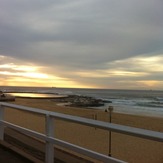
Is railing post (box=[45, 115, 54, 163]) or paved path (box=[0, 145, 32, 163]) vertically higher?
railing post (box=[45, 115, 54, 163])

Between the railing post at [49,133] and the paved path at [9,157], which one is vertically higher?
the railing post at [49,133]

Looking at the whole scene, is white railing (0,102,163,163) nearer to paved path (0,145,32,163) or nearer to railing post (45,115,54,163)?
railing post (45,115,54,163)

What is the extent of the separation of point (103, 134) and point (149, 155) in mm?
4144

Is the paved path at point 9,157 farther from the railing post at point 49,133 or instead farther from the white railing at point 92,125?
the railing post at point 49,133

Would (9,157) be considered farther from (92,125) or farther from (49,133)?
(92,125)

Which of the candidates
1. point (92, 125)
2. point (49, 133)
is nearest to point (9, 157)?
point (49, 133)

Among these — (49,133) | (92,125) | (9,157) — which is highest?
(92,125)

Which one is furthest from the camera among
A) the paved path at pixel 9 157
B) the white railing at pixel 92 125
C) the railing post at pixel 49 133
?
the paved path at pixel 9 157

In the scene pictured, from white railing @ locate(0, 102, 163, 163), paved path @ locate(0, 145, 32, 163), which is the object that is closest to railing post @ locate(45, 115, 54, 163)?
white railing @ locate(0, 102, 163, 163)

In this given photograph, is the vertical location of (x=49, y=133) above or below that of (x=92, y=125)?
below

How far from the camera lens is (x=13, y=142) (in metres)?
7.18

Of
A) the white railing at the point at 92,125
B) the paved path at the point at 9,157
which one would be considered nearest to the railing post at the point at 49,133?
the white railing at the point at 92,125

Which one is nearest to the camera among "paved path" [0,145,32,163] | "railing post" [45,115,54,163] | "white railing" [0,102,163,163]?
"white railing" [0,102,163,163]

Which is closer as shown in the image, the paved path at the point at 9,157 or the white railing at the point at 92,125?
the white railing at the point at 92,125
